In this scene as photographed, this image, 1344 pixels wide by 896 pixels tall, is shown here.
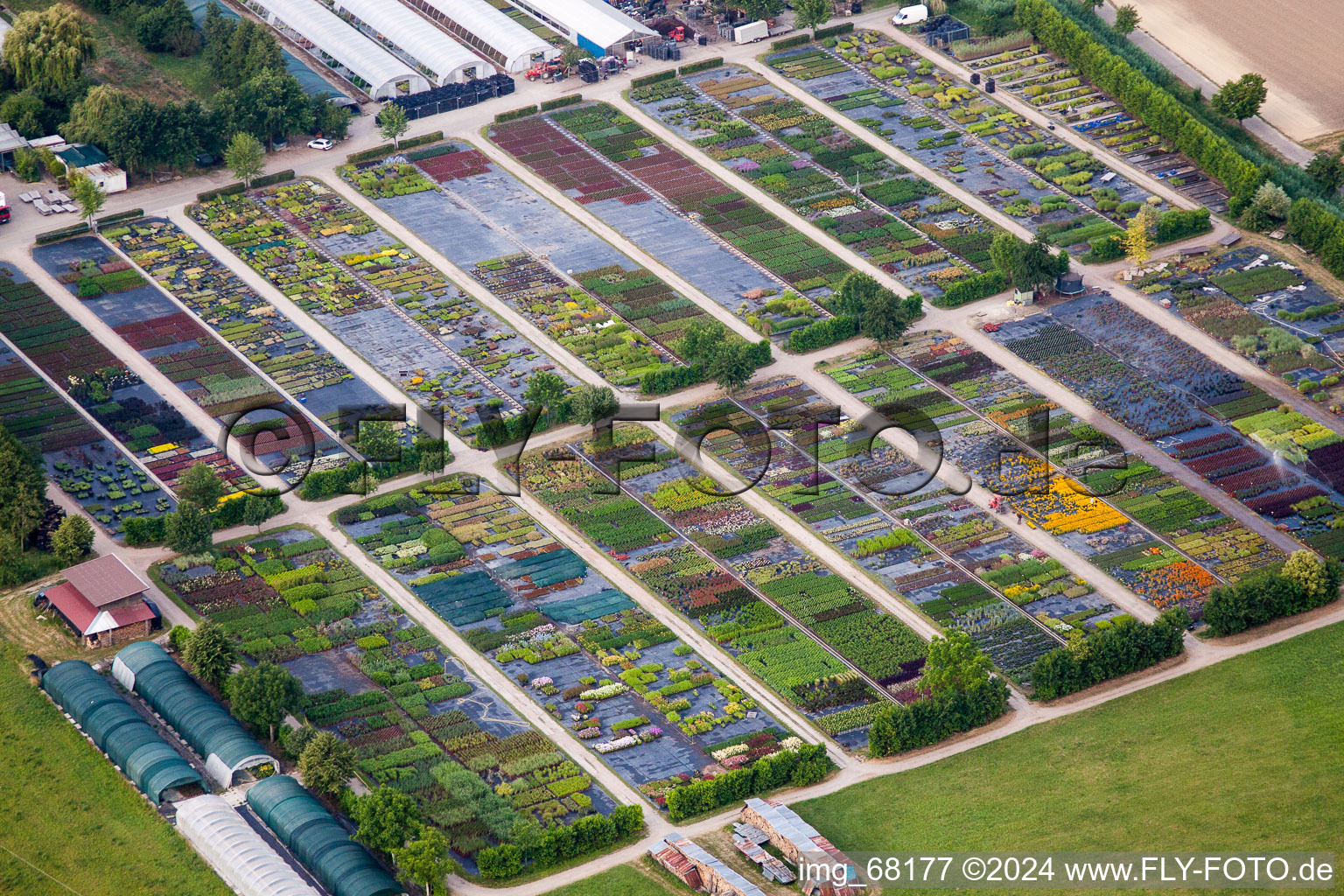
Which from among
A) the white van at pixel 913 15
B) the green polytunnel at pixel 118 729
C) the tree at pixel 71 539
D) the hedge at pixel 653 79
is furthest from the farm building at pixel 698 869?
the white van at pixel 913 15

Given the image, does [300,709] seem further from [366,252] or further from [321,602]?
[366,252]

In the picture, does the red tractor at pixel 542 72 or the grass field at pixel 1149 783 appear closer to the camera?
the grass field at pixel 1149 783

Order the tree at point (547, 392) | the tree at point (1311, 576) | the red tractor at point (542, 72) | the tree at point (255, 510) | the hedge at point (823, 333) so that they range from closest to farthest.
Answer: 1. the tree at point (1311, 576)
2. the tree at point (255, 510)
3. the tree at point (547, 392)
4. the hedge at point (823, 333)
5. the red tractor at point (542, 72)

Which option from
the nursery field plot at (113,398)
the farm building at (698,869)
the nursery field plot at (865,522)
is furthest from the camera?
the nursery field plot at (113,398)

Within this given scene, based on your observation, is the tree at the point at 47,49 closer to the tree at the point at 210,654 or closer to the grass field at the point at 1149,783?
the tree at the point at 210,654

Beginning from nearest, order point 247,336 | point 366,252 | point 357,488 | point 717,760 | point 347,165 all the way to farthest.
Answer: point 717,760
point 357,488
point 247,336
point 366,252
point 347,165

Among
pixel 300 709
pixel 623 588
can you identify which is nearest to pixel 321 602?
pixel 300 709

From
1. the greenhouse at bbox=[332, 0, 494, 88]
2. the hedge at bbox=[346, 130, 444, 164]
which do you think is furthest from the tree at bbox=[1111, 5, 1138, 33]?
the hedge at bbox=[346, 130, 444, 164]
